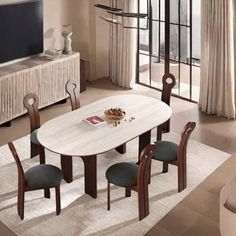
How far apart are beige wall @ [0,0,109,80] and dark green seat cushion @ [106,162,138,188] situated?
11.4 feet

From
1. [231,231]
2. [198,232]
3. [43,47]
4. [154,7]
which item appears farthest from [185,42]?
[231,231]

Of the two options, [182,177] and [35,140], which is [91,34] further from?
[182,177]

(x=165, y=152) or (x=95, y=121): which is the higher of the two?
(x=95, y=121)

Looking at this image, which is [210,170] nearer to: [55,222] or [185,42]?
[55,222]

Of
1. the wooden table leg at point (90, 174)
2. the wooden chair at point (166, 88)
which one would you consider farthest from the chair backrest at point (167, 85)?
the wooden table leg at point (90, 174)

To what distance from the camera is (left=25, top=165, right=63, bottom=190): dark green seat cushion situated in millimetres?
4188

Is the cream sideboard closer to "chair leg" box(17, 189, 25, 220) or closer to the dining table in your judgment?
the dining table

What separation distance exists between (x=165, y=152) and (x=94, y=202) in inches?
35.8

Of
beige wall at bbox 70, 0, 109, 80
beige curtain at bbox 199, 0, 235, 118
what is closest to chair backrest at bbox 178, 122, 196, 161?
beige curtain at bbox 199, 0, 235, 118

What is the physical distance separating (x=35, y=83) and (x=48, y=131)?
2.08 meters

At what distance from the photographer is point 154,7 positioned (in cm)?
737

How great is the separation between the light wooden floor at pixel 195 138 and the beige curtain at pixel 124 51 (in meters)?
0.19

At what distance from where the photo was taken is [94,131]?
4.70 m

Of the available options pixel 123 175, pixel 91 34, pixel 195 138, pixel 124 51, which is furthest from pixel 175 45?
pixel 123 175
